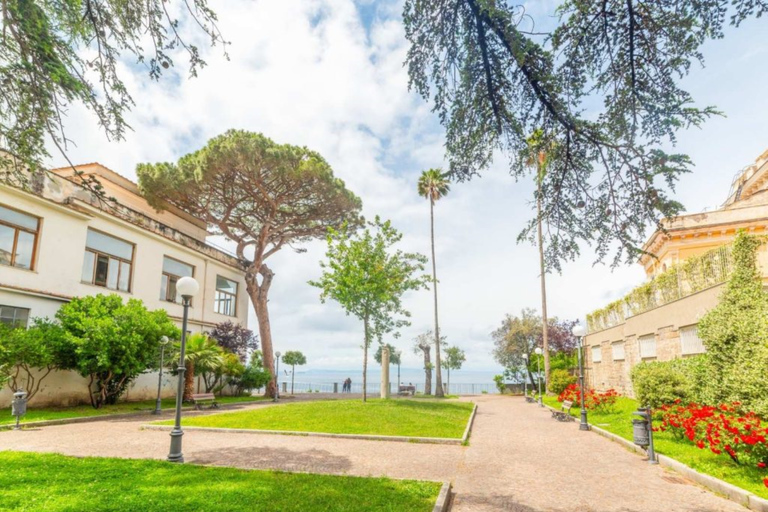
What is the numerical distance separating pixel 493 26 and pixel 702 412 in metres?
8.15

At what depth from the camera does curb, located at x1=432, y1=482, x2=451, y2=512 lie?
A: 5195mm

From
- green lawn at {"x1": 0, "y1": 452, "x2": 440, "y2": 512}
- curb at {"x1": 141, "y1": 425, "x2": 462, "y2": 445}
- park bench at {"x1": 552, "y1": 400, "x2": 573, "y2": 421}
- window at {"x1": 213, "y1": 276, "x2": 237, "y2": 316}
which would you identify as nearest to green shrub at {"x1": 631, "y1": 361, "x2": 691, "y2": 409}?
park bench at {"x1": 552, "y1": 400, "x2": 573, "y2": 421}

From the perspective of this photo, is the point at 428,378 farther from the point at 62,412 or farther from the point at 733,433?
the point at 733,433

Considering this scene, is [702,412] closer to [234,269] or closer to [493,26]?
[493,26]

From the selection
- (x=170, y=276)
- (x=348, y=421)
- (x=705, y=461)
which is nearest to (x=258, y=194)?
(x=170, y=276)

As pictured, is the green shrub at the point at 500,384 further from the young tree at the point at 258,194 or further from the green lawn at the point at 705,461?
the green lawn at the point at 705,461

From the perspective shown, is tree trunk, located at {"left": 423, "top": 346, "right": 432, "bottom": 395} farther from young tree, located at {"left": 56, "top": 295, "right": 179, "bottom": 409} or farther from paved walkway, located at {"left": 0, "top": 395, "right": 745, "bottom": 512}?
paved walkway, located at {"left": 0, "top": 395, "right": 745, "bottom": 512}

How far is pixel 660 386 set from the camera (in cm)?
1130

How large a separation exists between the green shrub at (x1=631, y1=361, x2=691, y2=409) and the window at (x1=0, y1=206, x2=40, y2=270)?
20057 mm

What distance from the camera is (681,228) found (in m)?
21.8

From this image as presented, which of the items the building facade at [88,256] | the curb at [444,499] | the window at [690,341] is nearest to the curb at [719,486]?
the curb at [444,499]

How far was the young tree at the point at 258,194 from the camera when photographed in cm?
2242

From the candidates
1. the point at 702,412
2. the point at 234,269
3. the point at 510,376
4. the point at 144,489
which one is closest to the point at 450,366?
the point at 510,376

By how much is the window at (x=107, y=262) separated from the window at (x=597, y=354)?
2592 cm
